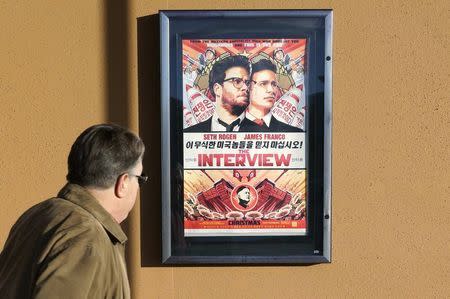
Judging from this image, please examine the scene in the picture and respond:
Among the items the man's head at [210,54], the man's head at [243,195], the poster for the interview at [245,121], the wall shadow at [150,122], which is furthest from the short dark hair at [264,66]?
the man's head at [243,195]

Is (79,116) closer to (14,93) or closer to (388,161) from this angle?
(14,93)

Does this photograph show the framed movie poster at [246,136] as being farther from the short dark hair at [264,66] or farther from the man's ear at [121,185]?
the man's ear at [121,185]

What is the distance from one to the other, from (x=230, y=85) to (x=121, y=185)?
1550mm

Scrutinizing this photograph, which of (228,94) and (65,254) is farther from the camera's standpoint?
(228,94)

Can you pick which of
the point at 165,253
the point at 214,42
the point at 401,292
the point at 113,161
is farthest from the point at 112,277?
the point at 401,292

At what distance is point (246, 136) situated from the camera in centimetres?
372


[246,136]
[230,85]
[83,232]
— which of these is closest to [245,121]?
[246,136]

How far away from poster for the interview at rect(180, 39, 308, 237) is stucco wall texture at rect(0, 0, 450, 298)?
20cm

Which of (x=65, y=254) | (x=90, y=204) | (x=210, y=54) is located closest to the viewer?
(x=65, y=254)

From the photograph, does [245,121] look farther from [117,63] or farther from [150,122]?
[117,63]

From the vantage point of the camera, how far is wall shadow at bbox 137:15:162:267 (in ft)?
12.3

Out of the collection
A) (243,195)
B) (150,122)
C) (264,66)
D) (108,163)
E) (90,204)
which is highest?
(264,66)

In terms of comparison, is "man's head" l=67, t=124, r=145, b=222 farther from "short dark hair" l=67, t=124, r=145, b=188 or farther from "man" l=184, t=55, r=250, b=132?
"man" l=184, t=55, r=250, b=132

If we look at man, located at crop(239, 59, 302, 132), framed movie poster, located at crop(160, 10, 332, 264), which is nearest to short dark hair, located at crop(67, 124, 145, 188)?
framed movie poster, located at crop(160, 10, 332, 264)
